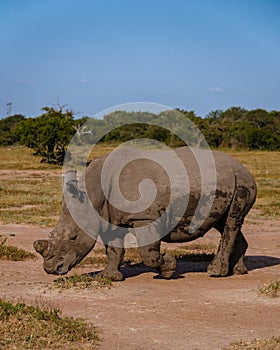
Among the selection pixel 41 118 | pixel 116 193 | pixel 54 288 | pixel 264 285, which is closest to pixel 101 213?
pixel 116 193

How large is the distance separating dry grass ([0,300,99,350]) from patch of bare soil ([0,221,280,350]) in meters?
0.25

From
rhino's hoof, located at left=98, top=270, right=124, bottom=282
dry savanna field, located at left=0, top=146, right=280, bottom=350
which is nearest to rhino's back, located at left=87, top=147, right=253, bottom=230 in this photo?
rhino's hoof, located at left=98, top=270, right=124, bottom=282

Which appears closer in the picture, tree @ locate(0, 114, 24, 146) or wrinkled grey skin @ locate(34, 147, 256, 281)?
wrinkled grey skin @ locate(34, 147, 256, 281)

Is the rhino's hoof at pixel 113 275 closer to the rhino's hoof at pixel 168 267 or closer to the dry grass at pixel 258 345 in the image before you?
the rhino's hoof at pixel 168 267

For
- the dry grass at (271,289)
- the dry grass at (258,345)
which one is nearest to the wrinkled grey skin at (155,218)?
the dry grass at (271,289)

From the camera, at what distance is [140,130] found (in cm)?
7525

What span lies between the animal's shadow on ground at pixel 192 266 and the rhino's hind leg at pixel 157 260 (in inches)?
17.6

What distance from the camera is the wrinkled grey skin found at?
9.61m

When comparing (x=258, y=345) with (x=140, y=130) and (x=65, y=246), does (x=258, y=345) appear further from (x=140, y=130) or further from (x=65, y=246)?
(x=140, y=130)

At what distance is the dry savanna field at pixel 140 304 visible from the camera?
22.8 ft

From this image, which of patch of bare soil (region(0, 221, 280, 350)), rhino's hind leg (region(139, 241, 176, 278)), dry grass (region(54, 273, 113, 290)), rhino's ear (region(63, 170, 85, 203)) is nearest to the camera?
patch of bare soil (region(0, 221, 280, 350))

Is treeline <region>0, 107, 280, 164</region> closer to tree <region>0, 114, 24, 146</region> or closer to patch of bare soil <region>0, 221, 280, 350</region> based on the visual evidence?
tree <region>0, 114, 24, 146</region>

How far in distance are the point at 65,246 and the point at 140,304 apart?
1.67 meters

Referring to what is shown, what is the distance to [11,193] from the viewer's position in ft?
79.5
